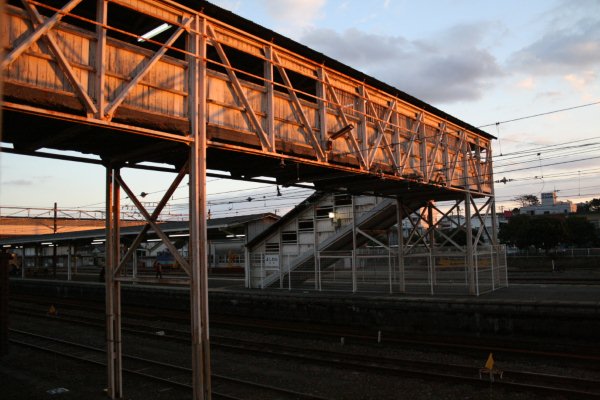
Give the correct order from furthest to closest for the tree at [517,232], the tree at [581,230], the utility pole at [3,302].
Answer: the tree at [581,230]
the tree at [517,232]
the utility pole at [3,302]

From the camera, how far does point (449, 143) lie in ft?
67.3

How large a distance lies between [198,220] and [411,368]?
22.0 feet

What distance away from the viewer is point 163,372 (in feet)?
38.6

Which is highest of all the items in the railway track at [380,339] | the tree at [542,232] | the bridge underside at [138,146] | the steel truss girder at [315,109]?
the steel truss girder at [315,109]

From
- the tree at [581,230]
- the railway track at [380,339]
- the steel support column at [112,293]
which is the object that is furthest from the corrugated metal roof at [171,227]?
the tree at [581,230]

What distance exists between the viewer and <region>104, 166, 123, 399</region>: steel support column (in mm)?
9734

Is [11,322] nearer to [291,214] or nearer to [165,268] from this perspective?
[291,214]

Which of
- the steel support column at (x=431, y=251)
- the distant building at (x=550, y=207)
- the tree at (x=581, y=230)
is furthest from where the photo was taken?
the distant building at (x=550, y=207)

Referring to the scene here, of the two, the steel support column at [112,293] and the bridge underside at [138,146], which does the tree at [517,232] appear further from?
the steel support column at [112,293]

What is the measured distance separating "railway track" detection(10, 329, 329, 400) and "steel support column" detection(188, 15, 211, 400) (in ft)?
4.89

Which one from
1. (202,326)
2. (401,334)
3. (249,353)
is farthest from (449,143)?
(202,326)

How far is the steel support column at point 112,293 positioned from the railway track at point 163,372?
1.34m

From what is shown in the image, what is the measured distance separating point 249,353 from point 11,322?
13544mm

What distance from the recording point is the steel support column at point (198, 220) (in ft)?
27.9
